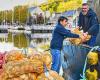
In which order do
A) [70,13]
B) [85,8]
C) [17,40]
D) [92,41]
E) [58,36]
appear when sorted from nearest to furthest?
1. [92,41]
2. [85,8]
3. [70,13]
4. [58,36]
5. [17,40]

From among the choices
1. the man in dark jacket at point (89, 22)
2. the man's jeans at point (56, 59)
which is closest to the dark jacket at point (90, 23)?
the man in dark jacket at point (89, 22)

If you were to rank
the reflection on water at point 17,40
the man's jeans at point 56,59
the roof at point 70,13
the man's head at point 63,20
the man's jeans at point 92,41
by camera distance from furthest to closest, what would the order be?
the reflection on water at point 17,40, the man's jeans at point 56,59, the man's head at point 63,20, the roof at point 70,13, the man's jeans at point 92,41

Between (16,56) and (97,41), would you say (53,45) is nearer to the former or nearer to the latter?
(97,41)

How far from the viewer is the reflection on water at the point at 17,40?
516cm

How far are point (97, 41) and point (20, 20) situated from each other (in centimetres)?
149

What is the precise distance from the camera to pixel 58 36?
4934mm

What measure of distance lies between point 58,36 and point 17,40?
0.68 metres

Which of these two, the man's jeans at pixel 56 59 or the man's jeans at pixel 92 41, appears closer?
the man's jeans at pixel 92 41

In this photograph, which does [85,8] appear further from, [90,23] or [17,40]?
[17,40]

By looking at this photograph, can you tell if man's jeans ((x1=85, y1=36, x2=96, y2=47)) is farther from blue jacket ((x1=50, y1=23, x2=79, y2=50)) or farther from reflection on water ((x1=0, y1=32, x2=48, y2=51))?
reflection on water ((x1=0, y1=32, x2=48, y2=51))

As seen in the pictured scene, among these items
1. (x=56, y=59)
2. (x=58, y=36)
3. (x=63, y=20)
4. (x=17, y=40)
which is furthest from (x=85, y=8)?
(x=17, y=40)

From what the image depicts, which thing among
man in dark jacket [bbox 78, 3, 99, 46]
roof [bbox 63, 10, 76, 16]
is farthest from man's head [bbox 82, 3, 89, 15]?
roof [bbox 63, 10, 76, 16]

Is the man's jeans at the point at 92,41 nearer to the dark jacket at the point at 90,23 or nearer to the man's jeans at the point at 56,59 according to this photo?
the dark jacket at the point at 90,23

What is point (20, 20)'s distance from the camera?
17.5 ft
